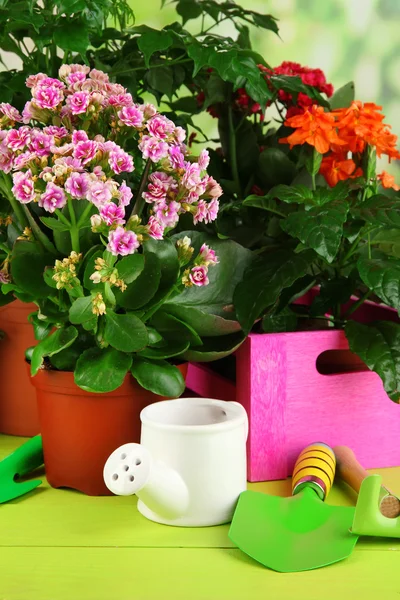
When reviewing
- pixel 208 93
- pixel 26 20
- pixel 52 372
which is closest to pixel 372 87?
pixel 208 93

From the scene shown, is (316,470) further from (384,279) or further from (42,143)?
(42,143)

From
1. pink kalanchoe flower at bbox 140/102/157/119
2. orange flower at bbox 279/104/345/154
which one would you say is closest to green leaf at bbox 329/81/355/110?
orange flower at bbox 279/104/345/154

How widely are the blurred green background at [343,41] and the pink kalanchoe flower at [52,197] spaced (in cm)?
93

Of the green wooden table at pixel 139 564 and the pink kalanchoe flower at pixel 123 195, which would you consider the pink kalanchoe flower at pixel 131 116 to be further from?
the green wooden table at pixel 139 564

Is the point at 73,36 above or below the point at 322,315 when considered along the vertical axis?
above

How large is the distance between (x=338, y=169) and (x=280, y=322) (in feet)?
0.81

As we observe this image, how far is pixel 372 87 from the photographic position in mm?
1851

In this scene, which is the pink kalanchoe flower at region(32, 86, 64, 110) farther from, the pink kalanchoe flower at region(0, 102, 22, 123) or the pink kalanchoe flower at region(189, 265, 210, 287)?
the pink kalanchoe flower at region(189, 265, 210, 287)

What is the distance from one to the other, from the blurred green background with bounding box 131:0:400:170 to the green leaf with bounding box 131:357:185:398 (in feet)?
2.98

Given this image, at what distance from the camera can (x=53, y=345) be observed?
96cm

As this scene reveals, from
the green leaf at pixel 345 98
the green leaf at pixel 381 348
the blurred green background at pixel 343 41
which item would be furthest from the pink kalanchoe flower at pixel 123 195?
the blurred green background at pixel 343 41

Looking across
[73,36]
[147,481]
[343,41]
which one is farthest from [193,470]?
[343,41]

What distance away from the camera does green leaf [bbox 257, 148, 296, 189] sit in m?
1.23

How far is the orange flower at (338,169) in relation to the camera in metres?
1.15
